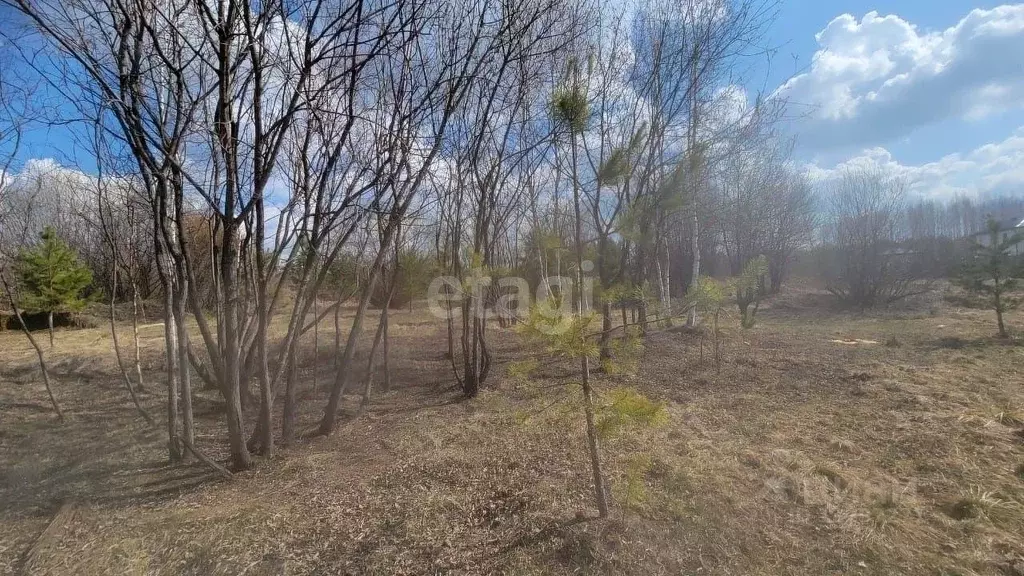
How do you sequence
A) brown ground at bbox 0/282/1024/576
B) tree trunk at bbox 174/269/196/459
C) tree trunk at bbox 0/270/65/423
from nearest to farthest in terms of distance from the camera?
1. brown ground at bbox 0/282/1024/576
2. tree trunk at bbox 174/269/196/459
3. tree trunk at bbox 0/270/65/423

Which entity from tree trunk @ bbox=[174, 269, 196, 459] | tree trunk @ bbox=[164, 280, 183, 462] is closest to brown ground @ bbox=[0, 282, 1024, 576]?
tree trunk @ bbox=[164, 280, 183, 462]

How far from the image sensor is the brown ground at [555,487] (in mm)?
2316

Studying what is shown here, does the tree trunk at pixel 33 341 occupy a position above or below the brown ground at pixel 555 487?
above

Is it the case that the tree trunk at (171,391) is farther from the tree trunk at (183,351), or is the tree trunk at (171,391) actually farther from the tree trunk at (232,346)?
the tree trunk at (232,346)

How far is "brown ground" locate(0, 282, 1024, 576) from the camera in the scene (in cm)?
232

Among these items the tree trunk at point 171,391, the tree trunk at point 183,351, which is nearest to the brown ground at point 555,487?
the tree trunk at point 171,391

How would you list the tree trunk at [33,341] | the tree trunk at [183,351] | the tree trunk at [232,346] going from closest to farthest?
the tree trunk at [232,346] < the tree trunk at [183,351] < the tree trunk at [33,341]

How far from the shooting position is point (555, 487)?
9.90 feet

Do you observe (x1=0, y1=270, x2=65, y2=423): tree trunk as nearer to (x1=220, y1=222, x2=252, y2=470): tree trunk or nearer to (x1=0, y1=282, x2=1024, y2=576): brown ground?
(x1=0, y1=282, x2=1024, y2=576): brown ground

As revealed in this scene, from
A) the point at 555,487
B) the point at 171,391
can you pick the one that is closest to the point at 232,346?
the point at 171,391

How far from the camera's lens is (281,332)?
31.7 feet

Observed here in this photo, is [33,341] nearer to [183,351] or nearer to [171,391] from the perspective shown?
[171,391]

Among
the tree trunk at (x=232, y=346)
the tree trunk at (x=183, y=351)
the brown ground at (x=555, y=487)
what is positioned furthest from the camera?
the tree trunk at (x=183, y=351)

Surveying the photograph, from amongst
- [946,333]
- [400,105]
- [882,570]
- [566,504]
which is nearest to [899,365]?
[946,333]
